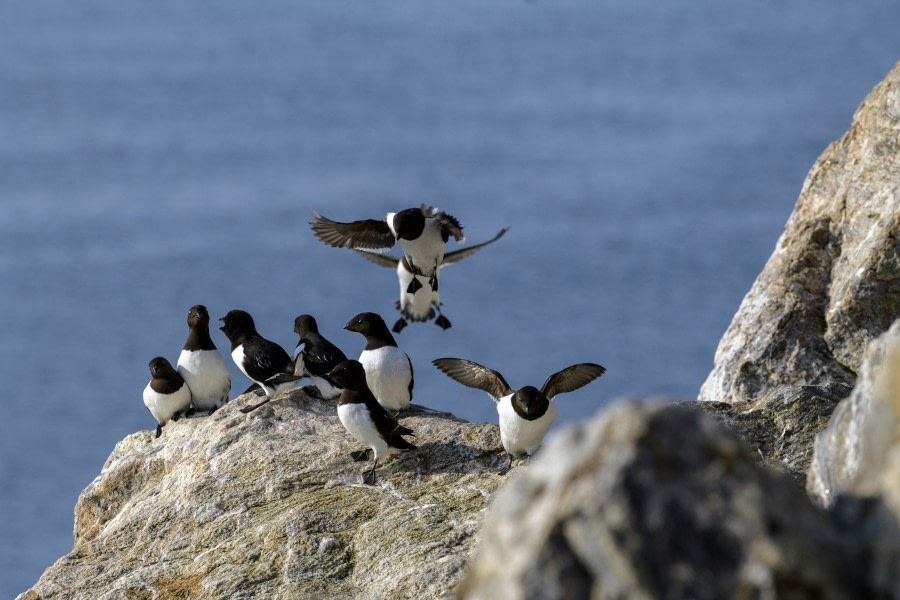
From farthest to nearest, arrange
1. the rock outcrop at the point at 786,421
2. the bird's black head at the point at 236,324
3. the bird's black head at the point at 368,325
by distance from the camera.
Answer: the bird's black head at the point at 236,324, the bird's black head at the point at 368,325, the rock outcrop at the point at 786,421

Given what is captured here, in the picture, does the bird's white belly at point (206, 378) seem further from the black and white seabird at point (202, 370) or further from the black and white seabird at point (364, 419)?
the black and white seabird at point (364, 419)

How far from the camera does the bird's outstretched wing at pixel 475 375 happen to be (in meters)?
10.2

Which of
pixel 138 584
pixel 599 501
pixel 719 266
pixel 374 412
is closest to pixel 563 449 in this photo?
pixel 599 501

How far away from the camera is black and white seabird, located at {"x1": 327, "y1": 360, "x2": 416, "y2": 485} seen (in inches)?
358

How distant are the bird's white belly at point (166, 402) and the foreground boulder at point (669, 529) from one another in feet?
25.8

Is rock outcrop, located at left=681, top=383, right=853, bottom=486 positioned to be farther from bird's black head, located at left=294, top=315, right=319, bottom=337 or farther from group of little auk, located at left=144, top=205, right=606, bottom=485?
bird's black head, located at left=294, top=315, right=319, bottom=337

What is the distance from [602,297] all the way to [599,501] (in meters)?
81.4

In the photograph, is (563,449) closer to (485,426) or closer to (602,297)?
(485,426)

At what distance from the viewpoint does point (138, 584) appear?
796 cm

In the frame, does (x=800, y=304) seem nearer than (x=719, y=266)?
Yes

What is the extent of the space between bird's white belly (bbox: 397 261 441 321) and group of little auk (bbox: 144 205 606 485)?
1.01 meters

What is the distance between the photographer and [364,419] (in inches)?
361

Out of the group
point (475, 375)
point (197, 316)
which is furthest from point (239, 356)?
point (475, 375)

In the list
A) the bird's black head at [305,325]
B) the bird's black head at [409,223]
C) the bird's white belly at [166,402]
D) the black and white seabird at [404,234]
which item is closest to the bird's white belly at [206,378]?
the bird's white belly at [166,402]
